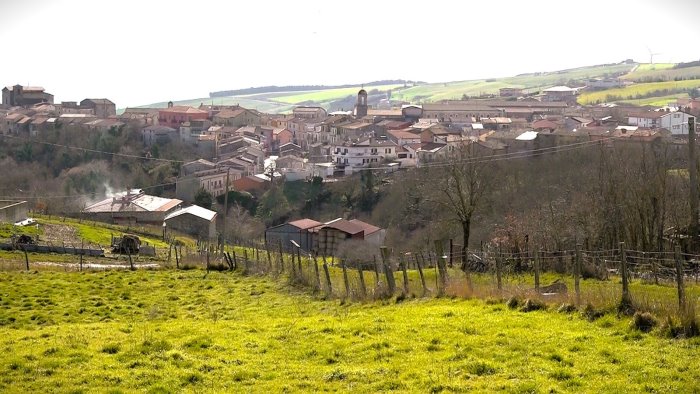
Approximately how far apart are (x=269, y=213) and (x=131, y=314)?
160 ft

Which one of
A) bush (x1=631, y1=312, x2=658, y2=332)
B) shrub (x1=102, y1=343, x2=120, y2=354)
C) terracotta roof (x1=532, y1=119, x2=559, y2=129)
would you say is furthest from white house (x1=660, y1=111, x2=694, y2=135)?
shrub (x1=102, y1=343, x2=120, y2=354)

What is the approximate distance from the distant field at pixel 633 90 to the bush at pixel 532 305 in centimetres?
11721

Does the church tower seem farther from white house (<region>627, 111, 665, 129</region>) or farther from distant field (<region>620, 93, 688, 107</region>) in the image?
Answer: distant field (<region>620, 93, 688, 107</region>)

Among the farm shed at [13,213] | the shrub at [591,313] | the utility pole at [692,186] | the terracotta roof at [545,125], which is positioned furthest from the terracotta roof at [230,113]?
the shrub at [591,313]

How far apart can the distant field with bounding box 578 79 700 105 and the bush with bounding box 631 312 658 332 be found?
11894cm

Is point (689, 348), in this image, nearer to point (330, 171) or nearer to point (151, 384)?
point (151, 384)

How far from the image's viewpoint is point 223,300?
719 inches

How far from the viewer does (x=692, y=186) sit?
69.7 ft

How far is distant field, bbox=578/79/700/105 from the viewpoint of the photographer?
126 meters

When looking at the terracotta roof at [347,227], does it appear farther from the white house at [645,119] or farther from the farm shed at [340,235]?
the white house at [645,119]

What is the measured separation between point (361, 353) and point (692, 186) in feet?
45.3

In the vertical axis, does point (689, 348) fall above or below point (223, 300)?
above

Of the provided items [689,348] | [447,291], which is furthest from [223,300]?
[689,348]

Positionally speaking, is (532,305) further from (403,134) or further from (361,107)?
(361,107)
